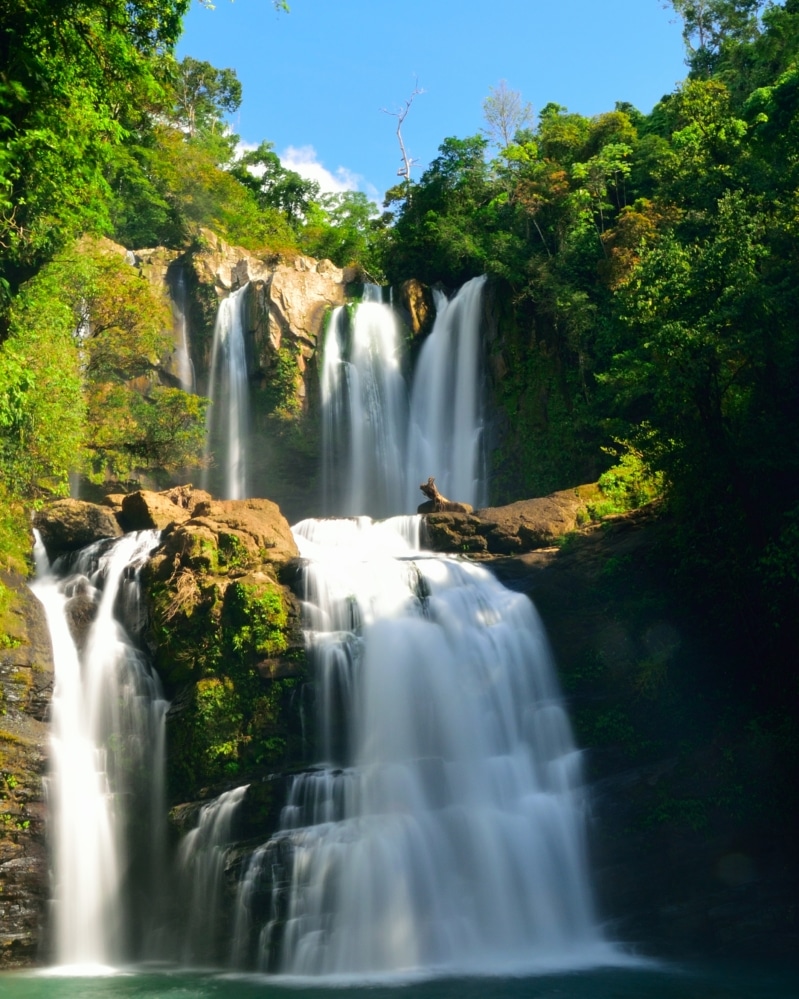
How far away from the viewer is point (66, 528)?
55.9 feet

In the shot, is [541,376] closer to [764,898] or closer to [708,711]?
[708,711]

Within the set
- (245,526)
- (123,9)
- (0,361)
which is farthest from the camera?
(245,526)

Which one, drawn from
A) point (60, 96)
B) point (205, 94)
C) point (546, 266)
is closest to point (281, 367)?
point (546, 266)

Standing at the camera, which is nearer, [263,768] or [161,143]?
[263,768]

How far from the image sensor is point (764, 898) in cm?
1048

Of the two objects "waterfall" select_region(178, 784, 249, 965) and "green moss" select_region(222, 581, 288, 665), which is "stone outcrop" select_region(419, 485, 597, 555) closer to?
"green moss" select_region(222, 581, 288, 665)

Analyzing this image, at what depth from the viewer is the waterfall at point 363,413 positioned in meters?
24.7

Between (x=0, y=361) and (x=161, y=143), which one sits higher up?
(x=161, y=143)

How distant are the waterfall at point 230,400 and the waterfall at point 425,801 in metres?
12.1

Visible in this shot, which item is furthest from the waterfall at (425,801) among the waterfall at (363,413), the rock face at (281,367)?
the rock face at (281,367)

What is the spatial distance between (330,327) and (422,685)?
1583cm

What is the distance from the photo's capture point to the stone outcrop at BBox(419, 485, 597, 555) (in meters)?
16.8

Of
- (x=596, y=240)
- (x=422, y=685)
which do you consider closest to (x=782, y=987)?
(x=422, y=685)

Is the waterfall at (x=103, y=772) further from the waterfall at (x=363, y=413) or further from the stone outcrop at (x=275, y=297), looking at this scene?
the stone outcrop at (x=275, y=297)
